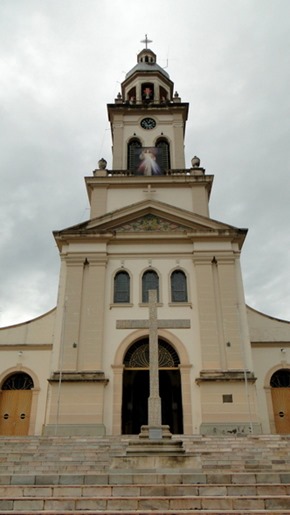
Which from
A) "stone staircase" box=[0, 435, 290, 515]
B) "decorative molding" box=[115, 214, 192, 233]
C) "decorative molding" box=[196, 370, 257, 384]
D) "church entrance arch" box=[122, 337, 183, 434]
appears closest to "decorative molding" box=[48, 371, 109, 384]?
"church entrance arch" box=[122, 337, 183, 434]

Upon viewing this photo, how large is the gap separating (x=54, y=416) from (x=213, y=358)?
270 inches

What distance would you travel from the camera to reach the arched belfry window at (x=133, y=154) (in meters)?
25.6

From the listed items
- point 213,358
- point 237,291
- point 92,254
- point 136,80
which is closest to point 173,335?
point 213,358

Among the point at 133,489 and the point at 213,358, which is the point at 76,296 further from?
the point at 133,489

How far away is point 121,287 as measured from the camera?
67.9ft

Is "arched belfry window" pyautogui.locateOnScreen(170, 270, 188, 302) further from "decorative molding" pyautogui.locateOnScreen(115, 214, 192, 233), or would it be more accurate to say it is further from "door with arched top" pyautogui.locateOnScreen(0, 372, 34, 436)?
"door with arched top" pyautogui.locateOnScreen(0, 372, 34, 436)

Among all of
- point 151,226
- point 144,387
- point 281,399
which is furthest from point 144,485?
point 151,226

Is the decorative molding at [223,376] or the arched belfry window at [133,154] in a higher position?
the arched belfry window at [133,154]

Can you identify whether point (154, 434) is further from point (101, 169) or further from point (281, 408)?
point (101, 169)

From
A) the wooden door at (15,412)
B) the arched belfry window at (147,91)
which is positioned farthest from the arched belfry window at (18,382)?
the arched belfry window at (147,91)

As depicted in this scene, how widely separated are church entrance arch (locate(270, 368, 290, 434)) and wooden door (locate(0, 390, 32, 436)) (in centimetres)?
1100

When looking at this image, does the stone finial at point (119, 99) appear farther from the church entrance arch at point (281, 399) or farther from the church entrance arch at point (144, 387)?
the church entrance arch at point (281, 399)

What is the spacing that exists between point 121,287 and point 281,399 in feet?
29.0

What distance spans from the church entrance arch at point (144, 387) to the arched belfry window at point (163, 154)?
1077 centimetres
